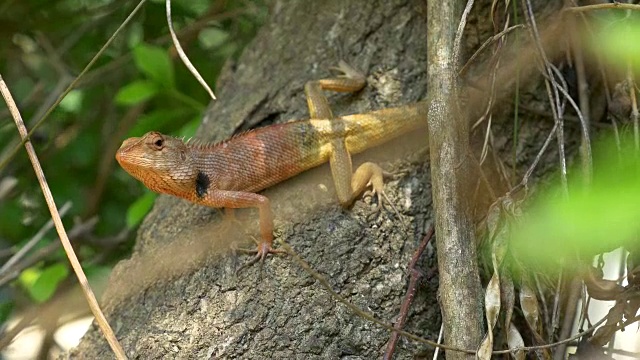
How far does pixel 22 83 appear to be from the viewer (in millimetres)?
5777

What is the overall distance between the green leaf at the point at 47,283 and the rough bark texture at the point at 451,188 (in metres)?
2.57

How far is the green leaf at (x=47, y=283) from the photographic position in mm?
4484

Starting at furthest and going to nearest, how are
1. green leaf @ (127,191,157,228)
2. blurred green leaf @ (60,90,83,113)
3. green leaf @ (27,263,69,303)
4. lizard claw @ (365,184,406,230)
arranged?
blurred green leaf @ (60,90,83,113) → green leaf @ (127,191,157,228) → green leaf @ (27,263,69,303) → lizard claw @ (365,184,406,230)

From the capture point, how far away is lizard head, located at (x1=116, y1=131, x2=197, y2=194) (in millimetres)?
3893

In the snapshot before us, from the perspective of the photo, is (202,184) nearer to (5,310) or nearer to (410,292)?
(410,292)

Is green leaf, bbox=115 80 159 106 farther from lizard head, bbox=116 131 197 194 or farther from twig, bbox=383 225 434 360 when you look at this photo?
twig, bbox=383 225 434 360

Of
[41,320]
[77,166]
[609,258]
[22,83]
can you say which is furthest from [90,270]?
[609,258]

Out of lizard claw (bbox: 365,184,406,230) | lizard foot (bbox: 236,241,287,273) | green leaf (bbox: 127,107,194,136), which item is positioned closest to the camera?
lizard foot (bbox: 236,241,287,273)

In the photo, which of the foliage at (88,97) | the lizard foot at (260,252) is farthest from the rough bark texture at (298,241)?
the foliage at (88,97)

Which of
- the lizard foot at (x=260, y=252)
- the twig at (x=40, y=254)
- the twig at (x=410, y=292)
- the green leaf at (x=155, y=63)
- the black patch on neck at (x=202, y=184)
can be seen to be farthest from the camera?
the green leaf at (x=155, y=63)

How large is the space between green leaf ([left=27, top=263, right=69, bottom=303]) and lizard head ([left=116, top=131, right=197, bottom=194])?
1.03 metres

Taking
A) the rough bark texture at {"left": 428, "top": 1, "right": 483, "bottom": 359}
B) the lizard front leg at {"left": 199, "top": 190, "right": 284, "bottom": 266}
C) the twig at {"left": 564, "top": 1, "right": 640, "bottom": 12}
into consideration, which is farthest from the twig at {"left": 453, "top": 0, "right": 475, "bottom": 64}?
the lizard front leg at {"left": 199, "top": 190, "right": 284, "bottom": 266}

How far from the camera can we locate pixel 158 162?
3.95 m

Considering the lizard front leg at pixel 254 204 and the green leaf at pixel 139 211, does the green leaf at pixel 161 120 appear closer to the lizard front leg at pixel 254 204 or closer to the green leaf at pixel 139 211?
the green leaf at pixel 139 211
